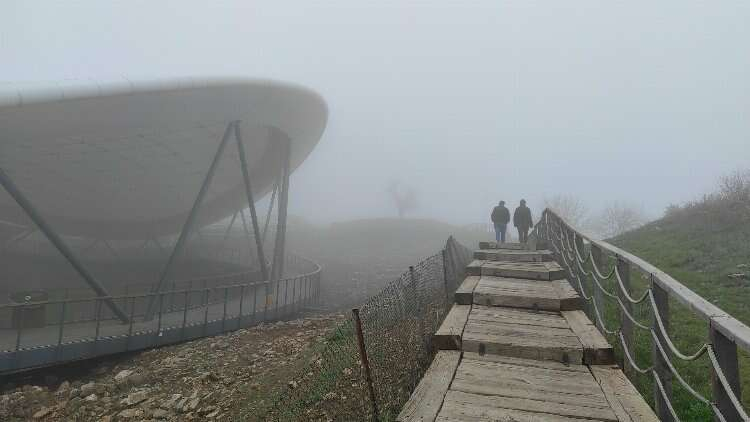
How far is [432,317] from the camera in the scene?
6.23m

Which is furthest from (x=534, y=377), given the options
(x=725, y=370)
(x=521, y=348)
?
(x=725, y=370)

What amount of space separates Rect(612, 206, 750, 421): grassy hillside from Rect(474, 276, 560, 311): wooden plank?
1260 mm

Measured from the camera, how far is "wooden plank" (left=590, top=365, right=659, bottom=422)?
2726 millimetres

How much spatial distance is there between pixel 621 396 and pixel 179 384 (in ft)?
26.0

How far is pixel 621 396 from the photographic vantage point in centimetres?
302

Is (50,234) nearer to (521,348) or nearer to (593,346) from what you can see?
(521,348)

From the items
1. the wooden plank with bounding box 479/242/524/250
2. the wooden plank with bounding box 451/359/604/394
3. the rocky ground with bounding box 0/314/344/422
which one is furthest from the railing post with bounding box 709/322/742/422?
the wooden plank with bounding box 479/242/524/250

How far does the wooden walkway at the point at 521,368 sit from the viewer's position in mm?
2871

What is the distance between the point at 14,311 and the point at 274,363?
11137mm

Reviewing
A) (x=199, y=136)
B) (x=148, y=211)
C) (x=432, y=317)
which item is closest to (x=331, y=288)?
(x=199, y=136)

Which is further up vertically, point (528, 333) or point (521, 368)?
point (528, 333)

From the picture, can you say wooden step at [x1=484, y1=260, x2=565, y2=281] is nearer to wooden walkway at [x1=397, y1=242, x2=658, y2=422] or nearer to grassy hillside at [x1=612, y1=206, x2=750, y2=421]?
wooden walkway at [x1=397, y1=242, x2=658, y2=422]

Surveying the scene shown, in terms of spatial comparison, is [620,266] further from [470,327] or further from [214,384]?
[214,384]

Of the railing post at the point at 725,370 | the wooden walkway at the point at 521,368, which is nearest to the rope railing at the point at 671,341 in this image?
the railing post at the point at 725,370
